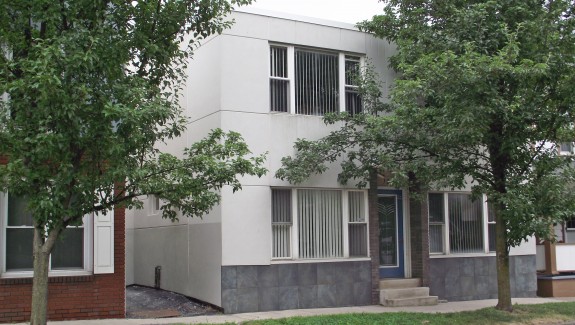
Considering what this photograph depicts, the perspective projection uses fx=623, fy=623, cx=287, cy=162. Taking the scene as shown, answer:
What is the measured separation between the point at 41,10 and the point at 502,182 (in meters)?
9.19

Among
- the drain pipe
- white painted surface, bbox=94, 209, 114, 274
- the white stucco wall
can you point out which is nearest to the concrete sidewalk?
the white stucco wall

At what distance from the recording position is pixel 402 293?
14891mm

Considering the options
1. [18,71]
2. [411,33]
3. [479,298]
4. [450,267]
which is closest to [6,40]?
[18,71]

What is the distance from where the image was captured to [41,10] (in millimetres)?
8398

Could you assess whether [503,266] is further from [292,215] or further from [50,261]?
[50,261]

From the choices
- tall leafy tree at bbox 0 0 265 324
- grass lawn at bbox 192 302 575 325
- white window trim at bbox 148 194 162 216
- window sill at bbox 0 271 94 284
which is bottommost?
grass lawn at bbox 192 302 575 325

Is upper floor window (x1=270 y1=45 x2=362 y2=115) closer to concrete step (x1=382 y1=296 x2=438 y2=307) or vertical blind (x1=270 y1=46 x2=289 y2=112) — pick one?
vertical blind (x1=270 y1=46 x2=289 y2=112)

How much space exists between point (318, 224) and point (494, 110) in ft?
16.2

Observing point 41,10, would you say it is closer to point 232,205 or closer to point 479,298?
point 232,205

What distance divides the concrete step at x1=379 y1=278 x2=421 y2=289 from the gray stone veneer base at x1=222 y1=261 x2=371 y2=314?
564 mm

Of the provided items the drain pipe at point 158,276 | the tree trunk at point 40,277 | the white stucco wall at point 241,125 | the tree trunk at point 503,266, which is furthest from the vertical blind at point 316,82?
the tree trunk at point 40,277

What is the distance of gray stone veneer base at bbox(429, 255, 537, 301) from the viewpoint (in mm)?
15867

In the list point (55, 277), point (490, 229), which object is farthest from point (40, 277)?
point (490, 229)

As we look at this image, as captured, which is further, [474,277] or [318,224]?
[474,277]
